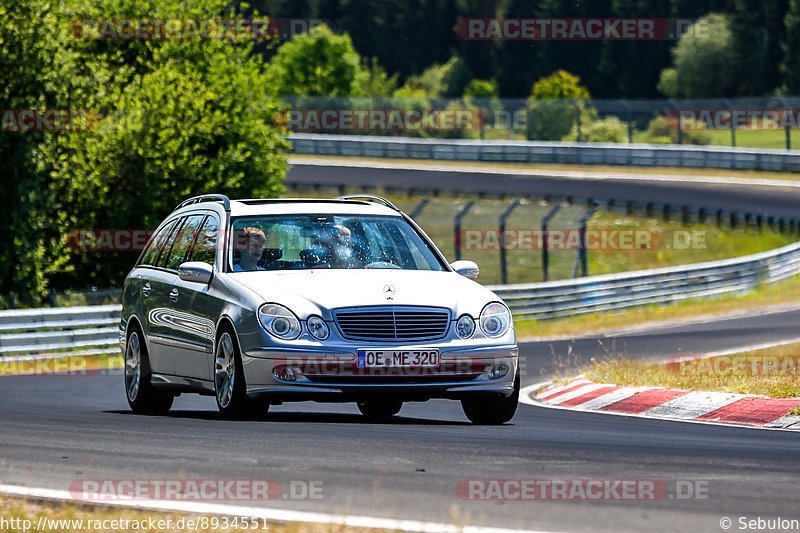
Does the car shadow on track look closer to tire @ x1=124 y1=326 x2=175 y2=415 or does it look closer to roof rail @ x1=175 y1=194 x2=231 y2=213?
tire @ x1=124 y1=326 x2=175 y2=415

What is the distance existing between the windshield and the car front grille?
0.97m

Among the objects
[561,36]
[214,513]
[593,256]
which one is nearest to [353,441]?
[214,513]

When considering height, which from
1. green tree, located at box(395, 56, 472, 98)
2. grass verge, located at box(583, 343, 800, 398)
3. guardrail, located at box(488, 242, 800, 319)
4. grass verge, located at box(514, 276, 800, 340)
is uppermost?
green tree, located at box(395, 56, 472, 98)

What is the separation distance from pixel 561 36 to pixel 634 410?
9351 cm

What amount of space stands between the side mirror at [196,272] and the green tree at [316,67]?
77.5m

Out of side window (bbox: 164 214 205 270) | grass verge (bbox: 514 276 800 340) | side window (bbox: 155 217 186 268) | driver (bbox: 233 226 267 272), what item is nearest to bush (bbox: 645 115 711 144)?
grass verge (bbox: 514 276 800 340)

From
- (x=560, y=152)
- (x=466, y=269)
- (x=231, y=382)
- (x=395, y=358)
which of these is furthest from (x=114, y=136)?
(x=560, y=152)

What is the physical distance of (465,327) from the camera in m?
9.48

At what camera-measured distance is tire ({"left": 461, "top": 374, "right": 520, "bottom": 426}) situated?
1002cm

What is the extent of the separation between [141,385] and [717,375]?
6031 mm

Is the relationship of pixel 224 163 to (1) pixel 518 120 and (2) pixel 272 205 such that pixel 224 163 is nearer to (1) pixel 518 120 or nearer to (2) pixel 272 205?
(2) pixel 272 205

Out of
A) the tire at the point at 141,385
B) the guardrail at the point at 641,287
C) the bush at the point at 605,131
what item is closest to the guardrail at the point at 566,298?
the guardrail at the point at 641,287

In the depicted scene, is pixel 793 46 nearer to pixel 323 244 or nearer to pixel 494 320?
pixel 323 244

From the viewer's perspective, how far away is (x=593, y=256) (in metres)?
42.0
